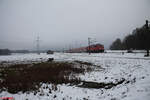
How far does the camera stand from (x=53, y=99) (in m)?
5.36

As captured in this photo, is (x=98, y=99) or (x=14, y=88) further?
(x=14, y=88)

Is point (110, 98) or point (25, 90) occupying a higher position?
point (110, 98)

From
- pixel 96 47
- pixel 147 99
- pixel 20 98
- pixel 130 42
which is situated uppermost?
pixel 130 42

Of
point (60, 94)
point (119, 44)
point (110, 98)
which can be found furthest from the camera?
point (119, 44)

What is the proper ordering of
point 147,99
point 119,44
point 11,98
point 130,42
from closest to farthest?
point 147,99
point 11,98
point 130,42
point 119,44

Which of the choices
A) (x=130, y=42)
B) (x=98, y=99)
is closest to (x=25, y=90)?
(x=98, y=99)

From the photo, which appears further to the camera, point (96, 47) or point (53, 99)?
point (96, 47)

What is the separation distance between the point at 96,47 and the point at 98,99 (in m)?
50.9

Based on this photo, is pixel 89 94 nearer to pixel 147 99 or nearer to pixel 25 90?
pixel 147 99

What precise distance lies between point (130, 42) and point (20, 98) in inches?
3042

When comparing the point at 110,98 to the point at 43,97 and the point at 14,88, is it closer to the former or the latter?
the point at 43,97

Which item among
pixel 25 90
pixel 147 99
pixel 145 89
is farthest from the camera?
pixel 25 90

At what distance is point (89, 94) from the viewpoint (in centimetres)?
581

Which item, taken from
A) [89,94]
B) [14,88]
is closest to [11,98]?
[14,88]
